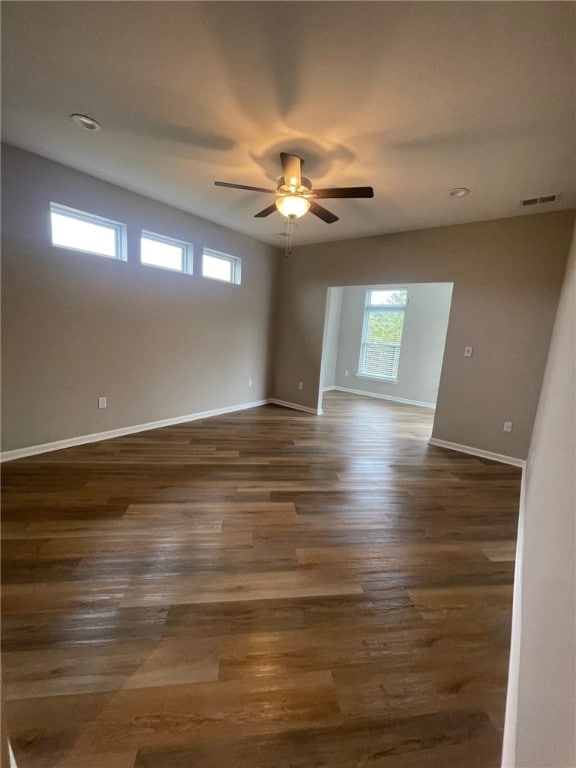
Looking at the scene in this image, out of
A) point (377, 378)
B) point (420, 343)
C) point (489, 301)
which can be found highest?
point (489, 301)

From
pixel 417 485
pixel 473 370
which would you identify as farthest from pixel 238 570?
pixel 473 370

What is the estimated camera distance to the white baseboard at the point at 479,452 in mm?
3621

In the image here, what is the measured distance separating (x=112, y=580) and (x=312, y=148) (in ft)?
10.4

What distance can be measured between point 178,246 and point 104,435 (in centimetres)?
261

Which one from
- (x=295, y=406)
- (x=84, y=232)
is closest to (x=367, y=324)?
(x=295, y=406)

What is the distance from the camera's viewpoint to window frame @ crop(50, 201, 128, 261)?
3.01 meters

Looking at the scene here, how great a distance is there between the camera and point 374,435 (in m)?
4.46

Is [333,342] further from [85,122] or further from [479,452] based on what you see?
[85,122]

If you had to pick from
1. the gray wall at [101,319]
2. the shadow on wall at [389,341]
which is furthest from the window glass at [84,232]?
the shadow on wall at [389,341]

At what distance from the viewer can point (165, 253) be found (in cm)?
Answer: 401

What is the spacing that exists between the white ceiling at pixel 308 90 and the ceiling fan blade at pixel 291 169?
120 mm

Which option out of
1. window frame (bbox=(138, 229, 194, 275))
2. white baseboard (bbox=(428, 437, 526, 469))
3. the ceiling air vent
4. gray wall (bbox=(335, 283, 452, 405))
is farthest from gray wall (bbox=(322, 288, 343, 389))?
the ceiling air vent

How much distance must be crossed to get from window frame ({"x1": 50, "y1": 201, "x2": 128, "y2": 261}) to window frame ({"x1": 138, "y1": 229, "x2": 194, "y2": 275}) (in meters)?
0.19

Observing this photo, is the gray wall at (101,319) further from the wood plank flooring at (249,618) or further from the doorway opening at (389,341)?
the doorway opening at (389,341)
